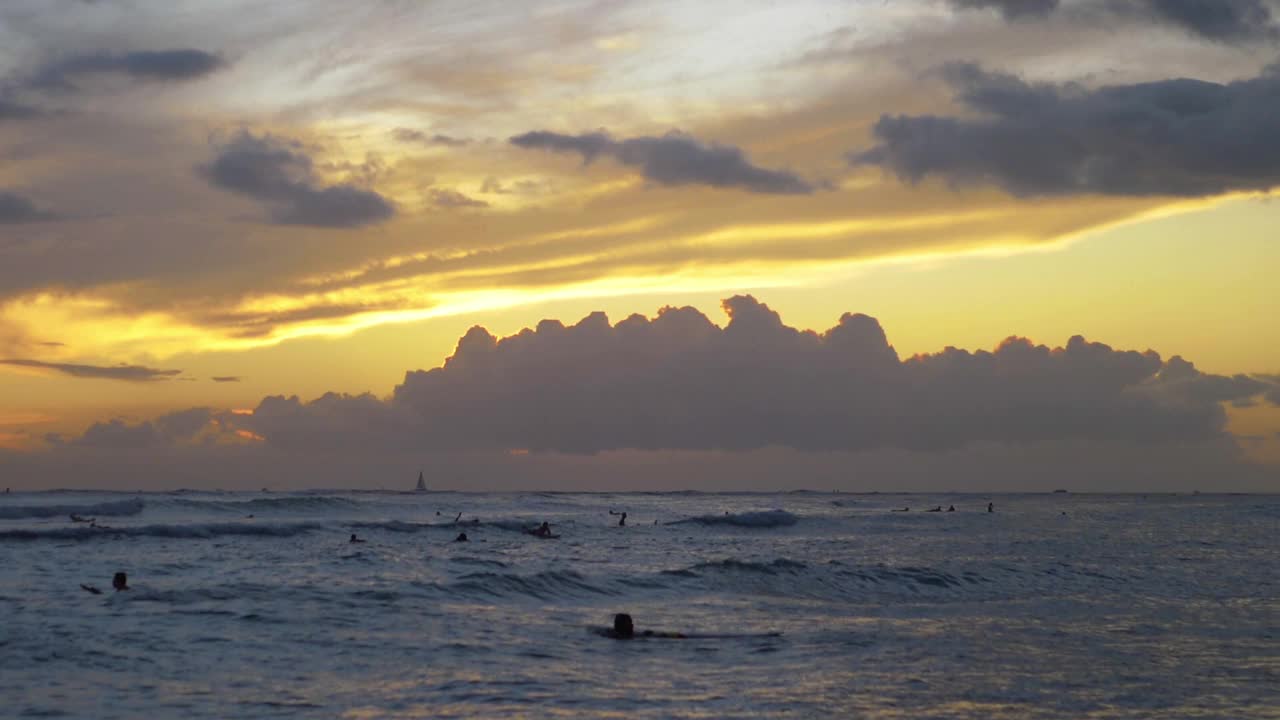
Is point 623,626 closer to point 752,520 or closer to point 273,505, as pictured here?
point 752,520

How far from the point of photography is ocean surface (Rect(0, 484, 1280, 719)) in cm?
1845

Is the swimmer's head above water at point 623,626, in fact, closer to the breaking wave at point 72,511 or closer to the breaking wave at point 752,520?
the breaking wave at point 752,520

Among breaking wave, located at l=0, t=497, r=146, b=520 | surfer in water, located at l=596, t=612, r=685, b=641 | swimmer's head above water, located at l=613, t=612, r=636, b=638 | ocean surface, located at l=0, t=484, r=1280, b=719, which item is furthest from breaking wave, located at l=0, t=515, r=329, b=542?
swimmer's head above water, located at l=613, t=612, r=636, b=638

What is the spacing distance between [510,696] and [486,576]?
1751 cm

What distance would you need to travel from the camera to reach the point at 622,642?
24.4 m

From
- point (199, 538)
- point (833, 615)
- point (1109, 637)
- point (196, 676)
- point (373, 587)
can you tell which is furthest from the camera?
point (199, 538)

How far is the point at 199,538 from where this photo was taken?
5812 centimetres

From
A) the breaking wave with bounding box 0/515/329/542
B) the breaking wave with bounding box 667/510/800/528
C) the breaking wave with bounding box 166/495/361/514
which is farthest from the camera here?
the breaking wave with bounding box 166/495/361/514

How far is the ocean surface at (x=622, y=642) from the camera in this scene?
1845cm

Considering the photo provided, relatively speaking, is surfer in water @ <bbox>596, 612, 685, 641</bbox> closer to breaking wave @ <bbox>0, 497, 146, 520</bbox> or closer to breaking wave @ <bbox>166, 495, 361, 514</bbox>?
breaking wave @ <bbox>0, 497, 146, 520</bbox>

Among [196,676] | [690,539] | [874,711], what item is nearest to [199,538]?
[690,539]

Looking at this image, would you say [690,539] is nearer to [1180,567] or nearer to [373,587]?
[1180,567]

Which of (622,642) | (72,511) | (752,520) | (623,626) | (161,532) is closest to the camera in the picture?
(622,642)

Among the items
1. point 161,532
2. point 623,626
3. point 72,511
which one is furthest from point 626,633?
point 72,511
